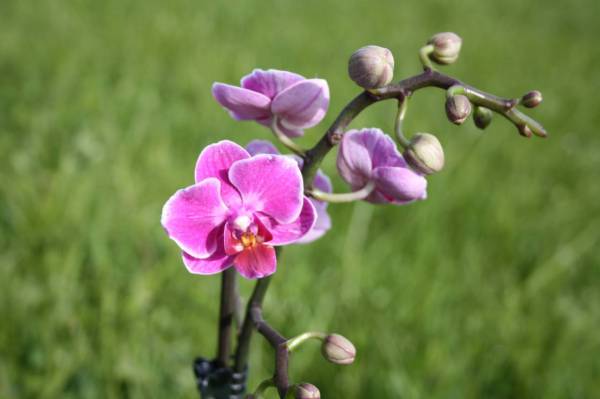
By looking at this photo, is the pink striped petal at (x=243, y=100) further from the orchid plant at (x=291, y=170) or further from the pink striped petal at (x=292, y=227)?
the pink striped petal at (x=292, y=227)

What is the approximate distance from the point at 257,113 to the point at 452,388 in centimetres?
99

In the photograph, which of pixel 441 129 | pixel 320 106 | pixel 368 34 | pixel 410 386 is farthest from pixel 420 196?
pixel 368 34

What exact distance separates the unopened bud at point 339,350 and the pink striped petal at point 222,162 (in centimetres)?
18

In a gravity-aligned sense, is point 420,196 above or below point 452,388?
above

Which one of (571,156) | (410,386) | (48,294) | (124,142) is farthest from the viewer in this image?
(571,156)

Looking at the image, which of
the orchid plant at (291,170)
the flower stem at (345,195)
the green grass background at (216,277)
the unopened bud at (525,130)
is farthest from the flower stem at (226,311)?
the green grass background at (216,277)

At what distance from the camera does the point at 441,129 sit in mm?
3184

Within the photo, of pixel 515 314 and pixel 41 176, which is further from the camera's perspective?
pixel 41 176

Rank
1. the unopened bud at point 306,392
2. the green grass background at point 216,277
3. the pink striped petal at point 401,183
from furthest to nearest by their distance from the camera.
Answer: the green grass background at point 216,277 < the pink striped petal at point 401,183 < the unopened bud at point 306,392

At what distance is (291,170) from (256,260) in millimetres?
100

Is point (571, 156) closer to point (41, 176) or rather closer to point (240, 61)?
point (240, 61)

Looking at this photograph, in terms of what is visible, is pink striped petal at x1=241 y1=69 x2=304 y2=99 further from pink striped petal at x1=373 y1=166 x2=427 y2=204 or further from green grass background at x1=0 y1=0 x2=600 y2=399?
green grass background at x1=0 y1=0 x2=600 y2=399

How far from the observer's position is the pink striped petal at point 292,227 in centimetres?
67

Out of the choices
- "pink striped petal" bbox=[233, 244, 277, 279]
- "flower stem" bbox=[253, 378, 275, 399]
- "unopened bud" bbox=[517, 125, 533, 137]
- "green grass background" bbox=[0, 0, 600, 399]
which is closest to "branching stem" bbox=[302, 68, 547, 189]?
"unopened bud" bbox=[517, 125, 533, 137]
